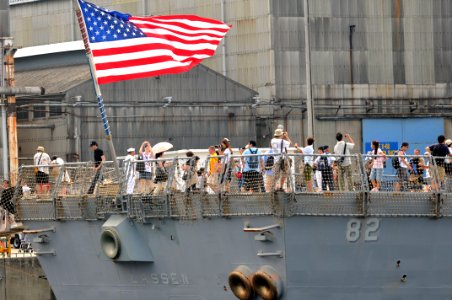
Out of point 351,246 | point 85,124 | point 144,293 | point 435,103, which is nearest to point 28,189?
point 144,293

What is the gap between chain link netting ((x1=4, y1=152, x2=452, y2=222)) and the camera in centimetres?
2850

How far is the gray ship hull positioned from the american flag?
3438mm

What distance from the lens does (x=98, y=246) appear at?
3216cm

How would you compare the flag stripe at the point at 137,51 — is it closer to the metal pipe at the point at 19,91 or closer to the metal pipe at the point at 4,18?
the metal pipe at the point at 19,91

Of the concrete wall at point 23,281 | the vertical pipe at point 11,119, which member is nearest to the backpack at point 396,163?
the concrete wall at point 23,281

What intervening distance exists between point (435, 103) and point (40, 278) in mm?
29974

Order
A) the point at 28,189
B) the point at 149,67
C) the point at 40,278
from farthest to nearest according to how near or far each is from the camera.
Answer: the point at 40,278 < the point at 28,189 < the point at 149,67

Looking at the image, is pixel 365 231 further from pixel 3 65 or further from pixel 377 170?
pixel 3 65

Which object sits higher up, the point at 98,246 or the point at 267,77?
the point at 267,77

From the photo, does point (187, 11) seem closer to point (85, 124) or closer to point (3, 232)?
point (85, 124)

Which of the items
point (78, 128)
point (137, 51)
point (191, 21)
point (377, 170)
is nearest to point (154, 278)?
point (137, 51)

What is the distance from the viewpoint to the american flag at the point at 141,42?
3111 centimetres

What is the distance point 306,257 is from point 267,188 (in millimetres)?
1596

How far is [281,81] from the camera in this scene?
59656mm
